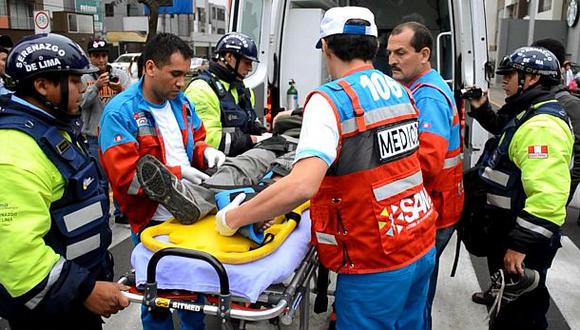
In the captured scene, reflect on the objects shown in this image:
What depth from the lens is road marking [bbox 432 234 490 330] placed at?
138 inches

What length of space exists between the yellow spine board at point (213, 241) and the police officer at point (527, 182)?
1.24m

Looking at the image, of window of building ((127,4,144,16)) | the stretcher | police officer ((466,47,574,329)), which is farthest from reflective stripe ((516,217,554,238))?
window of building ((127,4,144,16))

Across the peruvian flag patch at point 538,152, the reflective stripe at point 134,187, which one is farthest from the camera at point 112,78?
the peruvian flag patch at point 538,152

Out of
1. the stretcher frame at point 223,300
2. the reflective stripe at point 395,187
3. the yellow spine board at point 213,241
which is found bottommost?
the stretcher frame at point 223,300

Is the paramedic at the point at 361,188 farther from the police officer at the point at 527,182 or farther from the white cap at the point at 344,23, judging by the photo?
the police officer at the point at 527,182

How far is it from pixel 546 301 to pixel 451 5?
2756mm

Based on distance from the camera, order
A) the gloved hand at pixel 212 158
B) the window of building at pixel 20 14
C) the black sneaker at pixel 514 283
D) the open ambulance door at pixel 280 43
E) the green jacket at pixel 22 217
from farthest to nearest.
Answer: the window of building at pixel 20 14
the open ambulance door at pixel 280 43
the gloved hand at pixel 212 158
the black sneaker at pixel 514 283
the green jacket at pixel 22 217

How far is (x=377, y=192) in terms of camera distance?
1.92 meters

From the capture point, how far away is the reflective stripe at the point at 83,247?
1887 millimetres

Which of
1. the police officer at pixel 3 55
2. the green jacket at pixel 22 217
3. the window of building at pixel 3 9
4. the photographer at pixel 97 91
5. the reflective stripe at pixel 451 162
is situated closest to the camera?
the green jacket at pixel 22 217

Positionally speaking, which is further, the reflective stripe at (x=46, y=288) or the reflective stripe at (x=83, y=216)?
the reflective stripe at (x=83, y=216)

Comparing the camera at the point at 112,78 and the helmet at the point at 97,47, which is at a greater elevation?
the helmet at the point at 97,47

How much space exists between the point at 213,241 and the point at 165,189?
317 millimetres

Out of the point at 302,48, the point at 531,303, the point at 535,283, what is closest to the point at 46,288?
the point at 535,283
